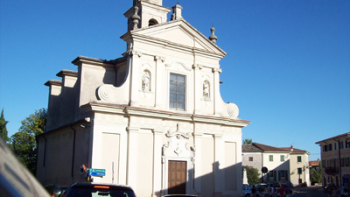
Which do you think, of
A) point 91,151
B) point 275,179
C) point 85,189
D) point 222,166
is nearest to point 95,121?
point 91,151

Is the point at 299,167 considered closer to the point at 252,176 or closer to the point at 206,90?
the point at 252,176

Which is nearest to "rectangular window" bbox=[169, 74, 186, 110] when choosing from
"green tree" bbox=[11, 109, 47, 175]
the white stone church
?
the white stone church

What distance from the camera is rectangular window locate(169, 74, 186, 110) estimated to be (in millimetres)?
22297

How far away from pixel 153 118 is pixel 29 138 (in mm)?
23027

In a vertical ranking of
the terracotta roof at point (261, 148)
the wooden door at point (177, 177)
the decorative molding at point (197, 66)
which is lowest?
the wooden door at point (177, 177)

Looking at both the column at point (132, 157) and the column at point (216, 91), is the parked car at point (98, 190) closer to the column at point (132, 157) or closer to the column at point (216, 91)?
the column at point (132, 157)

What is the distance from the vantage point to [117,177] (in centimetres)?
1917

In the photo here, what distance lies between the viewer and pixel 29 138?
127 feet

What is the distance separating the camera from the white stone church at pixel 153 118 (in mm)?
19516

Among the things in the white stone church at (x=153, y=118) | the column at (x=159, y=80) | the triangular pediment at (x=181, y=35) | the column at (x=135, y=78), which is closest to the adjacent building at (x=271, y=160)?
the white stone church at (x=153, y=118)

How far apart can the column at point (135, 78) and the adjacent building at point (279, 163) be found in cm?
4016

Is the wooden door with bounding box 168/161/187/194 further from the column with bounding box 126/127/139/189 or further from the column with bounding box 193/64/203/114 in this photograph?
the column with bounding box 193/64/203/114

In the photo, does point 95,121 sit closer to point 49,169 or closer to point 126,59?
point 126,59

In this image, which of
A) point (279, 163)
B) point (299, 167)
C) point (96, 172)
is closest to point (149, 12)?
point (96, 172)
